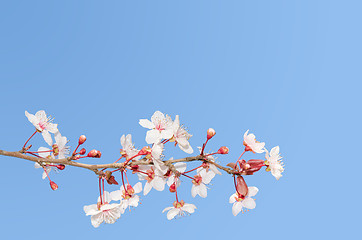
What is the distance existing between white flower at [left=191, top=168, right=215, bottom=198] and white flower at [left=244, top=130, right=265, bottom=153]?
0.40 m

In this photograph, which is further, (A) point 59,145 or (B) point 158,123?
(A) point 59,145

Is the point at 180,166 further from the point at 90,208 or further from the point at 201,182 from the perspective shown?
the point at 90,208

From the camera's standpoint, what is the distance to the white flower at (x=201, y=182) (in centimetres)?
271

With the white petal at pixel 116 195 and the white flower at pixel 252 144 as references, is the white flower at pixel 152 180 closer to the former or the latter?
the white petal at pixel 116 195

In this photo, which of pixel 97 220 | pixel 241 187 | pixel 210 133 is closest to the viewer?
pixel 210 133

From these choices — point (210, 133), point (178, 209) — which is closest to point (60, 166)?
point (178, 209)

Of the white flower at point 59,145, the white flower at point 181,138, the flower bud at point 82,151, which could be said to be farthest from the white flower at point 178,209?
the white flower at point 59,145

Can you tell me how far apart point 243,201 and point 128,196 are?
83 centimetres

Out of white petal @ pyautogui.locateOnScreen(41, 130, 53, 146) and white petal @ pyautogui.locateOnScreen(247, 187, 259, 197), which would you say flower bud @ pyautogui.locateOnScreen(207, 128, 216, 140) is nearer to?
white petal @ pyautogui.locateOnScreen(247, 187, 259, 197)

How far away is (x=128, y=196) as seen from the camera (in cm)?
267

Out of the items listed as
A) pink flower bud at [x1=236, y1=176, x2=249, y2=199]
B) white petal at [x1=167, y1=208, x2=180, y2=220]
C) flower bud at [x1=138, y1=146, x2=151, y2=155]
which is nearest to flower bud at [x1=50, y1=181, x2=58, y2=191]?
flower bud at [x1=138, y1=146, x2=151, y2=155]

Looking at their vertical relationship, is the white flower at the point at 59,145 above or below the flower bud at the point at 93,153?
above

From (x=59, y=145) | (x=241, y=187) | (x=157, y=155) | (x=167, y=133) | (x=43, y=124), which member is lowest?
(x=241, y=187)

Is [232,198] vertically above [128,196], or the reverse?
[128,196]
